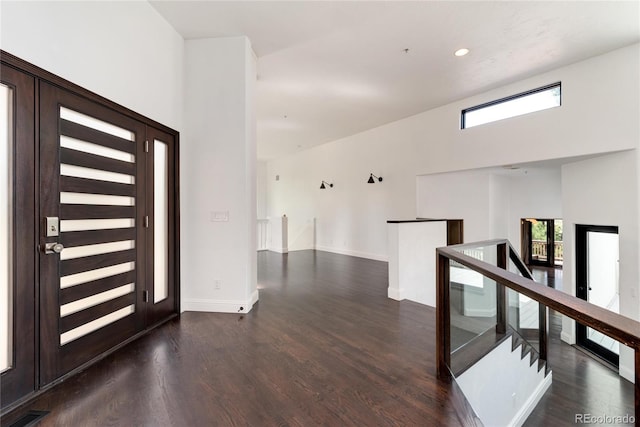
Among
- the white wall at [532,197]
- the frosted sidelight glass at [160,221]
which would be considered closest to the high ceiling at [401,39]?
the frosted sidelight glass at [160,221]

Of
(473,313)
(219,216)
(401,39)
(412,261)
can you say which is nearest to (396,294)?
(412,261)

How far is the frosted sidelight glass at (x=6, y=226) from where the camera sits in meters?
1.76

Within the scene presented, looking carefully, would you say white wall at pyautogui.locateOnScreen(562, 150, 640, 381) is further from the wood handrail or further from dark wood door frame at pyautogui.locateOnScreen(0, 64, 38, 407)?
dark wood door frame at pyautogui.locateOnScreen(0, 64, 38, 407)

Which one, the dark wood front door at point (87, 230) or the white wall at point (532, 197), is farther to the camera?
the white wall at point (532, 197)

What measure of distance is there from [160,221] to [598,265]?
6.10m

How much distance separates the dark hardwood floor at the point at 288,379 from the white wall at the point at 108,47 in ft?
7.34

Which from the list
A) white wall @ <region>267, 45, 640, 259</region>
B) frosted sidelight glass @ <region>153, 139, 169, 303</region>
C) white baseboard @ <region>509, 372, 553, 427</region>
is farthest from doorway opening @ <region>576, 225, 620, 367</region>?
frosted sidelight glass @ <region>153, 139, 169, 303</region>

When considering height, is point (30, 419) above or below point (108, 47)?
below

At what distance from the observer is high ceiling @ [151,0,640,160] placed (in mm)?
3053

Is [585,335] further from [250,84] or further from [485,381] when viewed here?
[250,84]

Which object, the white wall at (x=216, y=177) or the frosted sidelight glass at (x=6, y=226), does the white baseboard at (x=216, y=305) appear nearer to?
the white wall at (x=216, y=177)

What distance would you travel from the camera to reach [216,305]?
11.6 ft

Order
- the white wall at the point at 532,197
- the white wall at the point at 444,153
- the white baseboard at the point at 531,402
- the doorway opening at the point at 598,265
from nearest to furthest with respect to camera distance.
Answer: the white baseboard at the point at 531,402, the white wall at the point at 444,153, the doorway opening at the point at 598,265, the white wall at the point at 532,197

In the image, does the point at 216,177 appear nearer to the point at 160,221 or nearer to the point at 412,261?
the point at 160,221
